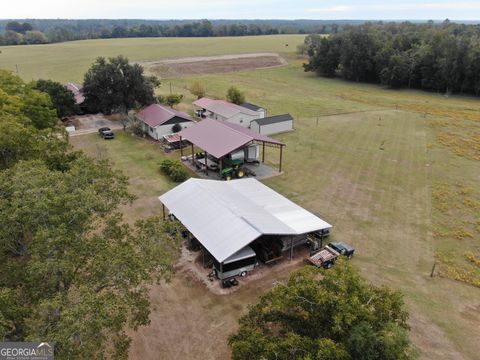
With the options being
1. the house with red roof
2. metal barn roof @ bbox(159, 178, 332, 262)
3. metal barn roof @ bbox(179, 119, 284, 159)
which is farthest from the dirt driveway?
metal barn roof @ bbox(159, 178, 332, 262)

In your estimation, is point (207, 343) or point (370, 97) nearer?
point (207, 343)

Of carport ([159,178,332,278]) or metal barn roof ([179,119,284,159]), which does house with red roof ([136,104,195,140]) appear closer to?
metal barn roof ([179,119,284,159])

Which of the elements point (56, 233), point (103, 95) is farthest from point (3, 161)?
point (103, 95)

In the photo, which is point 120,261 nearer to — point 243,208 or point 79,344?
point 79,344

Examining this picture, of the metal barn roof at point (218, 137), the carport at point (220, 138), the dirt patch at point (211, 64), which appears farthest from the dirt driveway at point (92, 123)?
the dirt patch at point (211, 64)

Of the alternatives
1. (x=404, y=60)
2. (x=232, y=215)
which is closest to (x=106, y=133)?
(x=232, y=215)

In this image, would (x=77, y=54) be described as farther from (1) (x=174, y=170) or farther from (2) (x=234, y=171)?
(2) (x=234, y=171)
